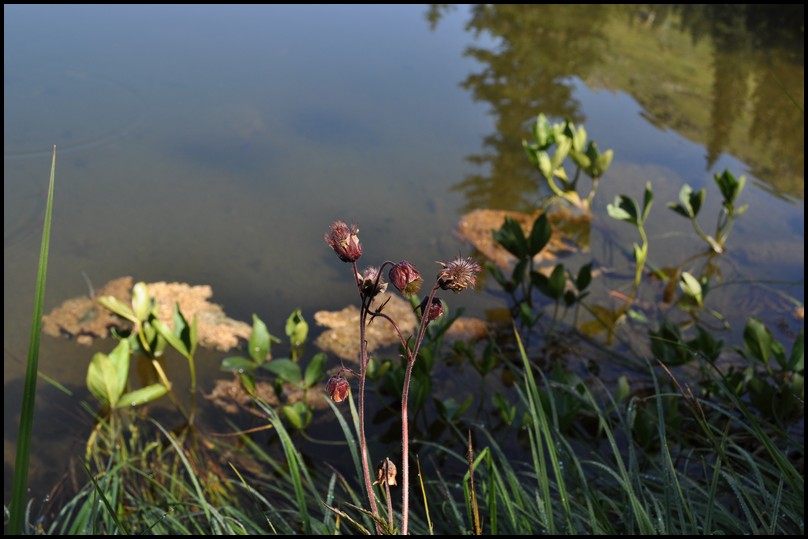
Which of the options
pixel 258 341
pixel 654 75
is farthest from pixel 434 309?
pixel 654 75

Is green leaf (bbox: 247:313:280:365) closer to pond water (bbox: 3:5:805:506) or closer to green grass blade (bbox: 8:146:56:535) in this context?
A: pond water (bbox: 3:5:805:506)

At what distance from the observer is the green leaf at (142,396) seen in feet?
6.56

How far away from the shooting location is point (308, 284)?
2.68 m

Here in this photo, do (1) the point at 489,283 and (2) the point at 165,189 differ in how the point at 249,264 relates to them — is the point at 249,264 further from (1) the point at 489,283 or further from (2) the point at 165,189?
(1) the point at 489,283

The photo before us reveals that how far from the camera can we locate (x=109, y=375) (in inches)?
76.9

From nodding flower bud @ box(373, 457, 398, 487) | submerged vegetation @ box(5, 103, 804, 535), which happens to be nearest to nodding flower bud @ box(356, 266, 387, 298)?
nodding flower bud @ box(373, 457, 398, 487)

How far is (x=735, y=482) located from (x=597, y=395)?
99 centimetres

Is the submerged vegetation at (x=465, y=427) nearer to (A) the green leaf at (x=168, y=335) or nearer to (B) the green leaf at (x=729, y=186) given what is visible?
(A) the green leaf at (x=168, y=335)

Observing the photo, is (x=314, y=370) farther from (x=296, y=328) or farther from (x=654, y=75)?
(x=654, y=75)

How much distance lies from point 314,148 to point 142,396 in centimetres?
179

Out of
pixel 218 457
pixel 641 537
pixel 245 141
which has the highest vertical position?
pixel 641 537

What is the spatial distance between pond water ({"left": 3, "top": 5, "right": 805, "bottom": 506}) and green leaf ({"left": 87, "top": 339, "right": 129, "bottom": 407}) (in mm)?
154

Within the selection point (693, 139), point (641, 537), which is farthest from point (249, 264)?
point (693, 139)

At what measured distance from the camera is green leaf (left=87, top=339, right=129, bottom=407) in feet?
6.34
